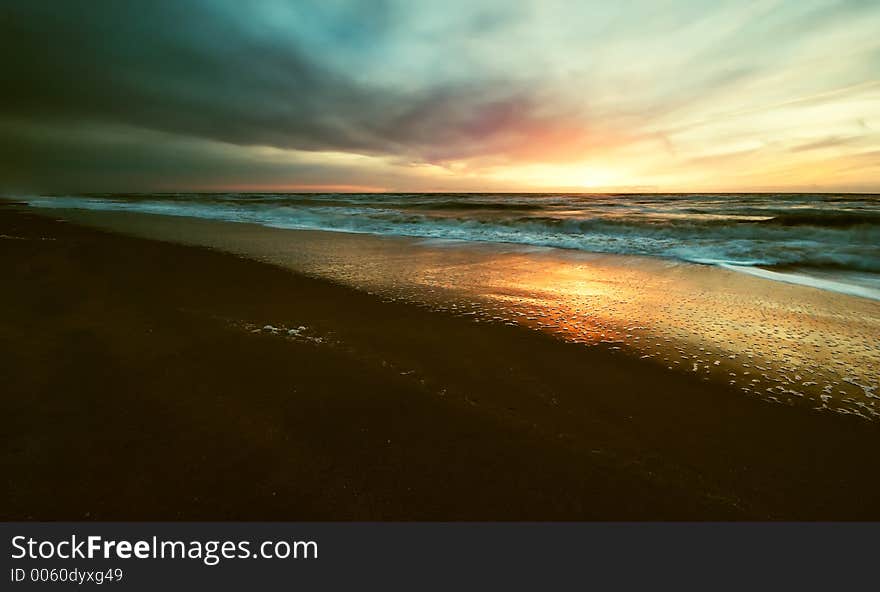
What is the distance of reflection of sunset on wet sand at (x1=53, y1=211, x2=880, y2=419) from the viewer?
8.51 feet

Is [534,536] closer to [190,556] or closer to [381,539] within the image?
[381,539]

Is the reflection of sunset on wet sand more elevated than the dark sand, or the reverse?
the reflection of sunset on wet sand

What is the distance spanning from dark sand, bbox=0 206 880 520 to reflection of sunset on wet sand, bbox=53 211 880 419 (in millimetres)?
383

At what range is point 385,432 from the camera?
1893 mm

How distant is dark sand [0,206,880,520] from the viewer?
1.48m

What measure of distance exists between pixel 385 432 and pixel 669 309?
3.58 meters

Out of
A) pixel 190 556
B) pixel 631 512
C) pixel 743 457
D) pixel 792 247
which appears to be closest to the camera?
pixel 190 556

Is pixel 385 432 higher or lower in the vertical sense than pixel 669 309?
lower

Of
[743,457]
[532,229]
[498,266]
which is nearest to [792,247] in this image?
[532,229]

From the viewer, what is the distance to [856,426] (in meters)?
2.03

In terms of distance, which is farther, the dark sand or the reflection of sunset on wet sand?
the reflection of sunset on wet sand

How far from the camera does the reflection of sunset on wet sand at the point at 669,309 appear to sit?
8.51ft

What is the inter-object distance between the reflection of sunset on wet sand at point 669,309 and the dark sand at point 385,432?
38 cm

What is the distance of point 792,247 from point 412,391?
11572 millimetres
